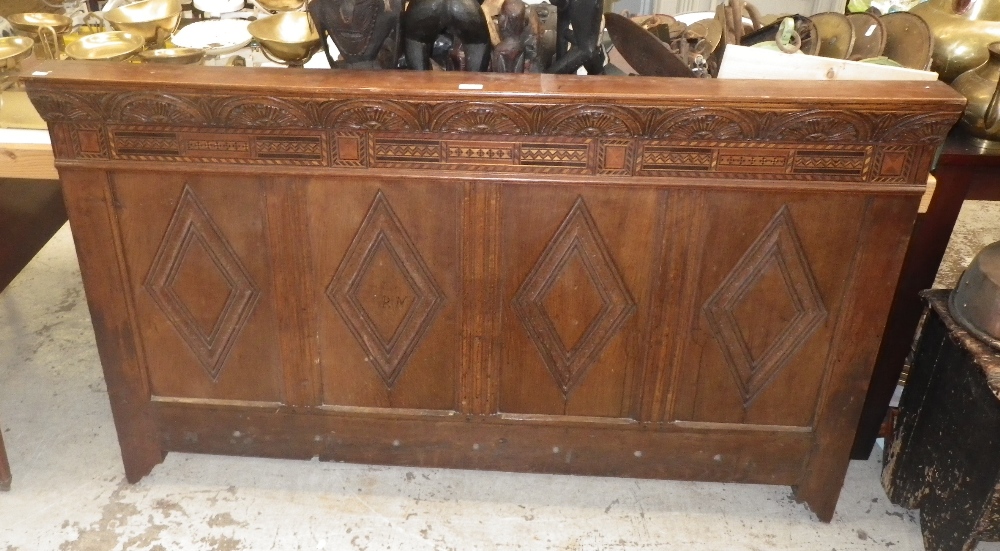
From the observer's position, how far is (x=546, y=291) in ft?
5.55

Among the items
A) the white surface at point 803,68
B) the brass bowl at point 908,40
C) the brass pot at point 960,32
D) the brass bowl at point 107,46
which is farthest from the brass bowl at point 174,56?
the brass pot at point 960,32

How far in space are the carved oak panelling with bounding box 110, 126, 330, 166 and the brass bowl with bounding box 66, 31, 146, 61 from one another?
0.47 meters

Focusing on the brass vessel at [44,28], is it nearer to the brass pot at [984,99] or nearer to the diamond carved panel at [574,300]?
the diamond carved panel at [574,300]

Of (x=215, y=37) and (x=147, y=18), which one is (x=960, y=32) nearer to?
(x=215, y=37)

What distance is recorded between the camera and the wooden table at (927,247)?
167 cm

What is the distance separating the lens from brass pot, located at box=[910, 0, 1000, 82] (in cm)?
182

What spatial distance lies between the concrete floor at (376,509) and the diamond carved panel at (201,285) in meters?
0.36

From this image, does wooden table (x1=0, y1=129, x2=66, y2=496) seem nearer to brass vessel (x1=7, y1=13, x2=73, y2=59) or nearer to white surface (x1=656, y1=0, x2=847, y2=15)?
brass vessel (x1=7, y1=13, x2=73, y2=59)

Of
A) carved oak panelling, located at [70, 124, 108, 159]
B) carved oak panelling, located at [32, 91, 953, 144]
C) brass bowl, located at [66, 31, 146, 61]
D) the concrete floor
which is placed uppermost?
carved oak panelling, located at [32, 91, 953, 144]

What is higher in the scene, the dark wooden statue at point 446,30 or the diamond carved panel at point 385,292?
the dark wooden statue at point 446,30

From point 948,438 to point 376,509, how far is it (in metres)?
1.25

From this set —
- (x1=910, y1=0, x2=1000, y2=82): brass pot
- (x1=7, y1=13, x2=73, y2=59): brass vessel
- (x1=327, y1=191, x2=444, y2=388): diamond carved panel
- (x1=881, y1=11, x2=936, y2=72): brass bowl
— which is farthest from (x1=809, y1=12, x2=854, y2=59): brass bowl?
(x1=7, y1=13, x2=73, y2=59): brass vessel

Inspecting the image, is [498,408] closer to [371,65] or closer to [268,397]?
[268,397]

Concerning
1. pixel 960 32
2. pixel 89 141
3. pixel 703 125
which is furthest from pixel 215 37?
pixel 960 32
